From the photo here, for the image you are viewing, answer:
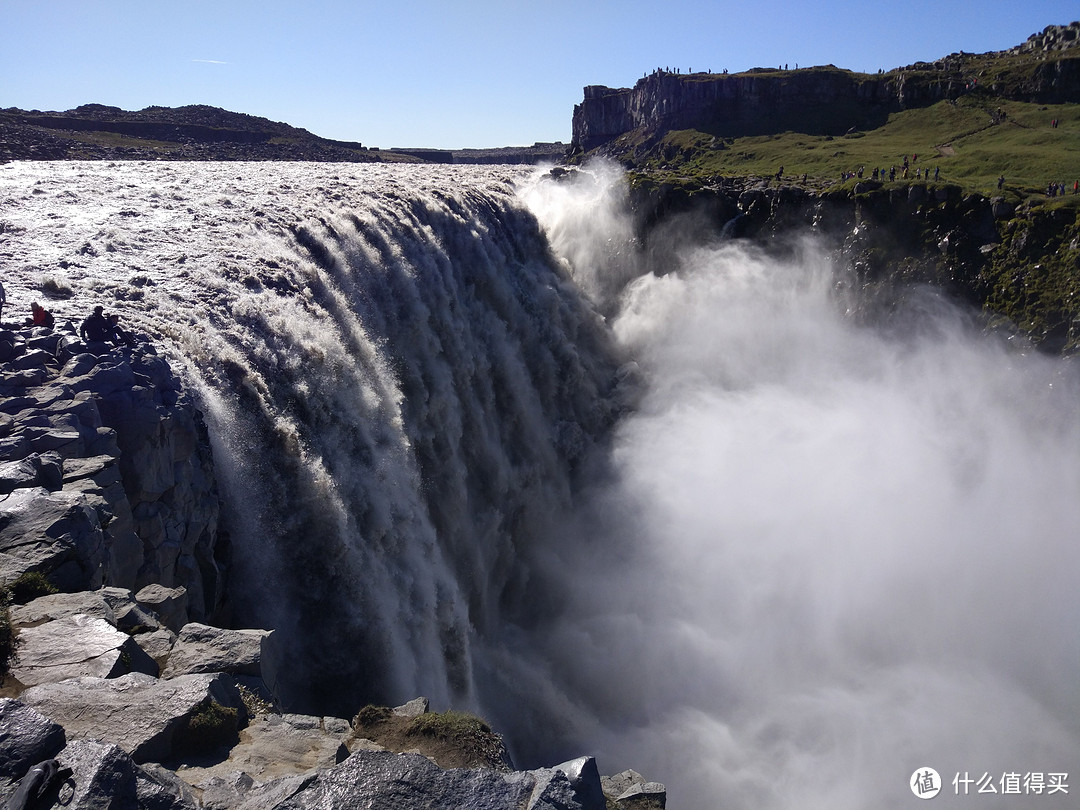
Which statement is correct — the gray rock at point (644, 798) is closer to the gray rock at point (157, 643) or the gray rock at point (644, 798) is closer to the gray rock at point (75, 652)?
the gray rock at point (157, 643)

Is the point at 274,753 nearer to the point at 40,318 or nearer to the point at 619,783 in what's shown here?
the point at 619,783

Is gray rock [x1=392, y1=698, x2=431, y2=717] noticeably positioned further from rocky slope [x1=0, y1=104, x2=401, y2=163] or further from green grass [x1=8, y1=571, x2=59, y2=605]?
rocky slope [x1=0, y1=104, x2=401, y2=163]

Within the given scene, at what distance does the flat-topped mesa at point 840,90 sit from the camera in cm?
5816

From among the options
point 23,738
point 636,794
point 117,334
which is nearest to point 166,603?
point 23,738

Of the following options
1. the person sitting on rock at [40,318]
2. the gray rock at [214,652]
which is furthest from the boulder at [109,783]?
the person sitting on rock at [40,318]

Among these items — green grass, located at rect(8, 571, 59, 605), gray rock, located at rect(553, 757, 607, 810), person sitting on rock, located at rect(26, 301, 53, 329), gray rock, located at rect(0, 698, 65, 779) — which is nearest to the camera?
gray rock, located at rect(0, 698, 65, 779)

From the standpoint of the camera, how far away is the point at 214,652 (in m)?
8.53

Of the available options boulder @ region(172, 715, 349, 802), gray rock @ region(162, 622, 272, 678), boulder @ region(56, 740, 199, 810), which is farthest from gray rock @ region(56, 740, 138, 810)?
gray rock @ region(162, 622, 272, 678)

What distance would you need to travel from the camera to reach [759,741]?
1952 cm

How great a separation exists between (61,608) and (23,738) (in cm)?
318

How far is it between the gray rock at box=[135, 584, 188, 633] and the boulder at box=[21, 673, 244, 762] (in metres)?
2.69

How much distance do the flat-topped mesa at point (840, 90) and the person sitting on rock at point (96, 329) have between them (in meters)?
68.1

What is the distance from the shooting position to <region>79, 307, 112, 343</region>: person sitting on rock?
13547 mm

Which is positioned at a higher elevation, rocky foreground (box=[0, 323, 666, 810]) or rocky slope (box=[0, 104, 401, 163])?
rocky slope (box=[0, 104, 401, 163])
